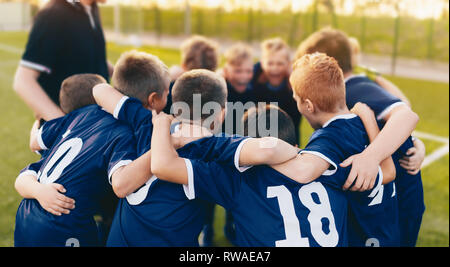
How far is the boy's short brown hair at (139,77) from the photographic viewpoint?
7.37ft

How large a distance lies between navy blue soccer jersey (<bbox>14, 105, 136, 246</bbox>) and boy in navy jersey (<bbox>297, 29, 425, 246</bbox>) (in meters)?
1.14

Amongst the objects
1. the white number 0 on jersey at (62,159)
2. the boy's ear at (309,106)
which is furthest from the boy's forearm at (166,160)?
the boy's ear at (309,106)

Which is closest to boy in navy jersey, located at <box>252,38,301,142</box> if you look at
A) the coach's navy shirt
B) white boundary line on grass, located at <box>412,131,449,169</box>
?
the coach's navy shirt

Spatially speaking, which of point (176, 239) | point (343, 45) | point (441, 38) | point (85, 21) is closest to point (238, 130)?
point (343, 45)

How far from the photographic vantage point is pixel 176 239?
6.42ft

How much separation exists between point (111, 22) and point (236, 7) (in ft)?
42.3

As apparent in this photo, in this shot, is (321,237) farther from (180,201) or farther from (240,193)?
(180,201)

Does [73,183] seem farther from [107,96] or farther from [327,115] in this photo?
[327,115]

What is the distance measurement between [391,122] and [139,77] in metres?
1.29

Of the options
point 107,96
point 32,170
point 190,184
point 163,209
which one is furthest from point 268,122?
point 32,170

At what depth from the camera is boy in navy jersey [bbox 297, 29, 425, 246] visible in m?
2.09

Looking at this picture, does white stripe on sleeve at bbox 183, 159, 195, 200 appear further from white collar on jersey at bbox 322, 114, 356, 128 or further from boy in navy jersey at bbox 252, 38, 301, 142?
boy in navy jersey at bbox 252, 38, 301, 142

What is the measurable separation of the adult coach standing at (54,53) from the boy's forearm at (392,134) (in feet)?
5.81

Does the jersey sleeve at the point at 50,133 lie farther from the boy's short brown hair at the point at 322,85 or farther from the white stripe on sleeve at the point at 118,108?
the boy's short brown hair at the point at 322,85
